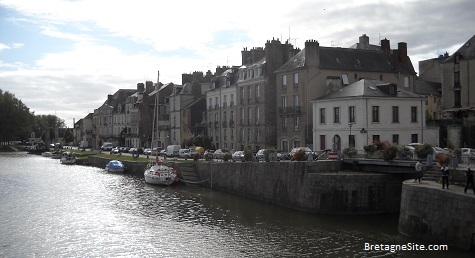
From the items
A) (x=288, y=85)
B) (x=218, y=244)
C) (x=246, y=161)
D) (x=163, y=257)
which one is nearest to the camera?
(x=163, y=257)

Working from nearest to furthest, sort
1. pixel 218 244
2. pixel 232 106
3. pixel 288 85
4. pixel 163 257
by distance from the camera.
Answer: pixel 163 257, pixel 218 244, pixel 288 85, pixel 232 106

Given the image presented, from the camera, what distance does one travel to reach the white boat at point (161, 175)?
51938 mm

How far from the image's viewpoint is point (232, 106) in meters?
71.2

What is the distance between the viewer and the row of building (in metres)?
47.0

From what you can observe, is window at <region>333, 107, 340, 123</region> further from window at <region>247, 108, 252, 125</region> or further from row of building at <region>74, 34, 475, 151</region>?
window at <region>247, 108, 252, 125</region>

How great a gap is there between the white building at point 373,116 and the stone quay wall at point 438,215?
61.2 feet

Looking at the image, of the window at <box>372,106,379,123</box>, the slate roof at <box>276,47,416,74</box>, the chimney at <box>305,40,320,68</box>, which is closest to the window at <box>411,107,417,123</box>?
the window at <box>372,106,379,123</box>

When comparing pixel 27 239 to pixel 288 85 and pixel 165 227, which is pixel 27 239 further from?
pixel 288 85

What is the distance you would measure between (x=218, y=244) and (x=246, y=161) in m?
18.7

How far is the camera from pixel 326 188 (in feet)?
112

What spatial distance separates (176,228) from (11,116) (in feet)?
365

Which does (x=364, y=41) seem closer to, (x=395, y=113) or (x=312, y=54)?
(x=312, y=54)

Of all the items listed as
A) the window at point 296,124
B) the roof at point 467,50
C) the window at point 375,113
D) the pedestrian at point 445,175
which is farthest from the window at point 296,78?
the pedestrian at point 445,175

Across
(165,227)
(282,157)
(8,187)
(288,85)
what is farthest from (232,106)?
(165,227)
